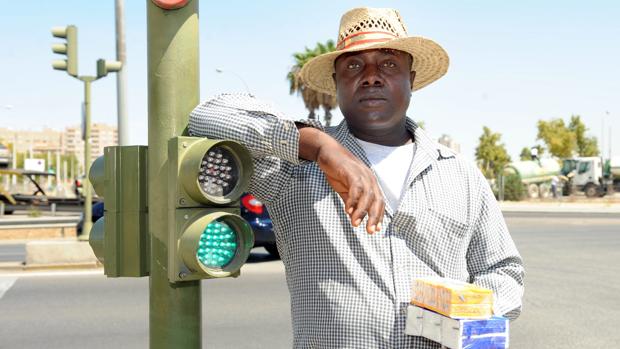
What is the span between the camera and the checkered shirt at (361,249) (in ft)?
5.87

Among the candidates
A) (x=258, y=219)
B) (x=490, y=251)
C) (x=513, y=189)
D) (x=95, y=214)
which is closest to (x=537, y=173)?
(x=513, y=189)

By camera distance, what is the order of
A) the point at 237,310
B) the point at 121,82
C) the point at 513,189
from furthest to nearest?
the point at 513,189 < the point at 121,82 < the point at 237,310

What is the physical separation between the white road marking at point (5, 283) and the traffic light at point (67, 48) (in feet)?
11.9

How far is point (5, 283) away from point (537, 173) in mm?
40189

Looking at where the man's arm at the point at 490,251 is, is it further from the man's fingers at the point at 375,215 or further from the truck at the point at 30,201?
the truck at the point at 30,201

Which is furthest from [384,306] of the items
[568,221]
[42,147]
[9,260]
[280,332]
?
[42,147]

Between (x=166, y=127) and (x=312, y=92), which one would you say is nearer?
(x=166, y=127)

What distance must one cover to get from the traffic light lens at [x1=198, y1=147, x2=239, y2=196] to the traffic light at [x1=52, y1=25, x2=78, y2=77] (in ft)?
34.5

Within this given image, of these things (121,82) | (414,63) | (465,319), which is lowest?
(465,319)

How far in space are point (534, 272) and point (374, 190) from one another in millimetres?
9222

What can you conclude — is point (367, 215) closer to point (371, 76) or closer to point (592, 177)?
point (371, 76)

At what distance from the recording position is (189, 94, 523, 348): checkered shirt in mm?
1788

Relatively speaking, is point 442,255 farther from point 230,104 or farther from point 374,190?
point 230,104

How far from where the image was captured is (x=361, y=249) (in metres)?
1.80
